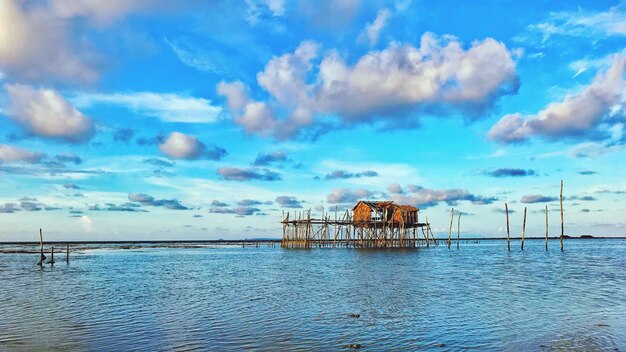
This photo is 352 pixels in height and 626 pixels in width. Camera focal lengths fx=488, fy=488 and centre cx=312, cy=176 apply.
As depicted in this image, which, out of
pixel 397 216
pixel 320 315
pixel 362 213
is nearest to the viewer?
pixel 320 315

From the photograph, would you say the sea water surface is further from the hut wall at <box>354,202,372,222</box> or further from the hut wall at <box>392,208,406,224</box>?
the hut wall at <box>354,202,372,222</box>

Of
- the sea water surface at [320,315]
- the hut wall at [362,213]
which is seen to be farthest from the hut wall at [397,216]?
the sea water surface at [320,315]

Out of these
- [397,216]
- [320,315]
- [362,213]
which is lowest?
[320,315]

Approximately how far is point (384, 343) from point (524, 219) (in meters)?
60.2

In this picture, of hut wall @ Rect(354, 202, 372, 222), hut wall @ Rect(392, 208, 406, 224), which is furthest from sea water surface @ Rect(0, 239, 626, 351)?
hut wall @ Rect(354, 202, 372, 222)

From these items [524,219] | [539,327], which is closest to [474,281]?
[539,327]

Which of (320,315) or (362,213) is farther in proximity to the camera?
(362,213)

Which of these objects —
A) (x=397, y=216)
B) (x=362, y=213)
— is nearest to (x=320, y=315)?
(x=397, y=216)

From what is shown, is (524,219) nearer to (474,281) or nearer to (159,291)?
(474,281)

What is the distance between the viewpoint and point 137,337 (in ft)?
50.1

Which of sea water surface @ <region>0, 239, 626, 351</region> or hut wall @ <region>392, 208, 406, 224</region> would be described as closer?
sea water surface @ <region>0, 239, 626, 351</region>

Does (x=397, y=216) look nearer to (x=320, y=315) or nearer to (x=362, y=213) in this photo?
(x=362, y=213)

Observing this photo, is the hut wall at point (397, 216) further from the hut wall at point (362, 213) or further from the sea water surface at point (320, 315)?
the sea water surface at point (320, 315)

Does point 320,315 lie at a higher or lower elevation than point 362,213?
lower
